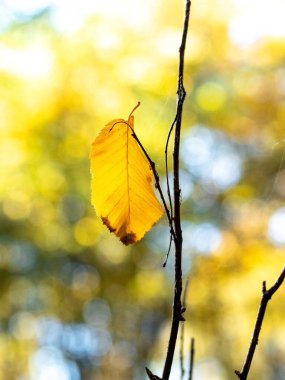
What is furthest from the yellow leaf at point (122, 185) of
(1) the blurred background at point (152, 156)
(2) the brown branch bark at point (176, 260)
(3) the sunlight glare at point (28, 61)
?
(3) the sunlight glare at point (28, 61)

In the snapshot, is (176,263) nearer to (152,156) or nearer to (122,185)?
(122,185)

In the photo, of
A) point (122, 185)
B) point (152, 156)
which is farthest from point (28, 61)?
point (122, 185)

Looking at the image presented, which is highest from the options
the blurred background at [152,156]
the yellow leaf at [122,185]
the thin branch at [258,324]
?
the blurred background at [152,156]

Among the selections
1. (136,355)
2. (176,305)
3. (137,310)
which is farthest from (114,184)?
(136,355)

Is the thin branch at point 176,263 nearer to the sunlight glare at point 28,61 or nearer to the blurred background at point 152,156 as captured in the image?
the blurred background at point 152,156

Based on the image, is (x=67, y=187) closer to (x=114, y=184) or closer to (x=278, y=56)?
(x=278, y=56)

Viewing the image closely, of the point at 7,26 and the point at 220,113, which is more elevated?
the point at 7,26
